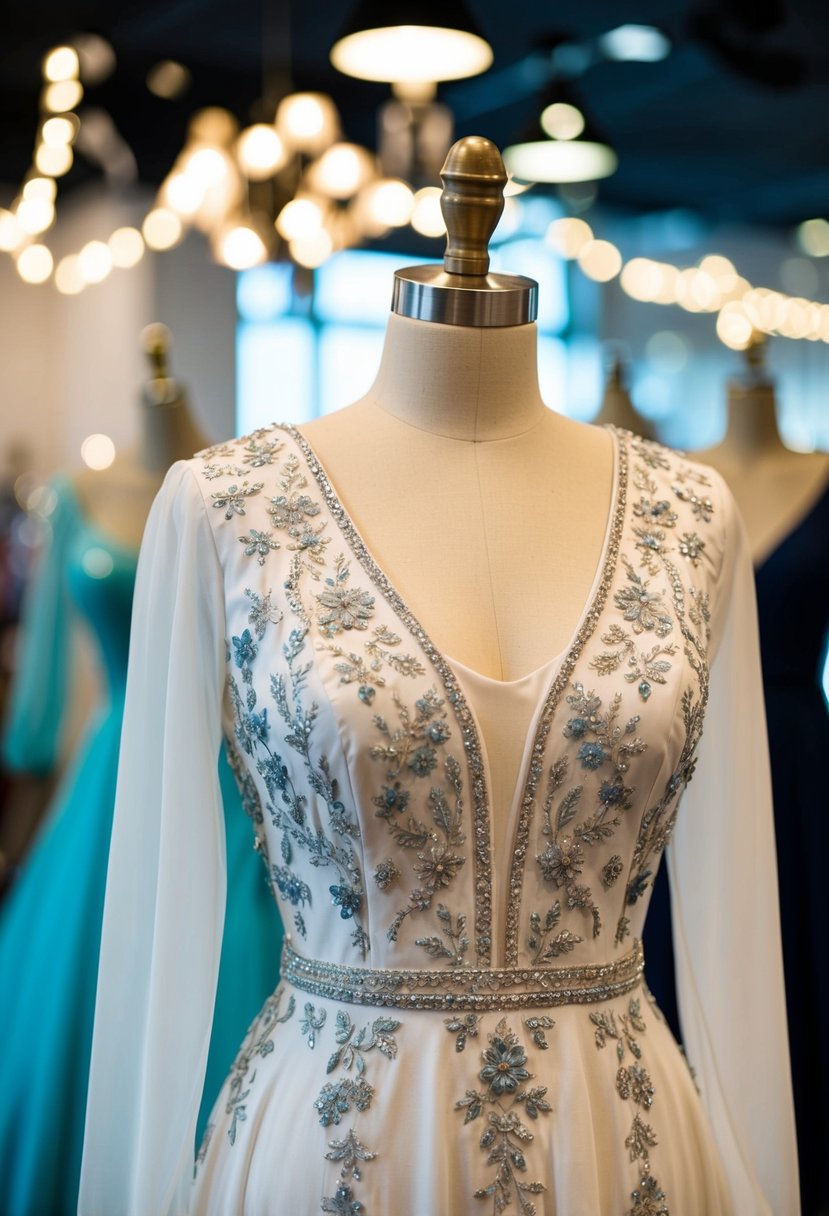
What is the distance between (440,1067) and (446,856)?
207 millimetres

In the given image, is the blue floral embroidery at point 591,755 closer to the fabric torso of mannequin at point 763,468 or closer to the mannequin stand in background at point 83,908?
the mannequin stand in background at point 83,908

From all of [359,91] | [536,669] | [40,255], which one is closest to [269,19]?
[359,91]

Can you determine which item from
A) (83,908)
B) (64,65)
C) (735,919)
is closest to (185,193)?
(64,65)

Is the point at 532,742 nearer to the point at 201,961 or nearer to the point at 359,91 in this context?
the point at 201,961

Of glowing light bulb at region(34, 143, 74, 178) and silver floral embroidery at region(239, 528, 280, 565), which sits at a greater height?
glowing light bulb at region(34, 143, 74, 178)

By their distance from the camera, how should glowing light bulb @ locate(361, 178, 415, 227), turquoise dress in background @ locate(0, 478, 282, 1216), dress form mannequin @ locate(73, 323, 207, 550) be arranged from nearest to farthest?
1. turquoise dress in background @ locate(0, 478, 282, 1216)
2. dress form mannequin @ locate(73, 323, 207, 550)
3. glowing light bulb @ locate(361, 178, 415, 227)

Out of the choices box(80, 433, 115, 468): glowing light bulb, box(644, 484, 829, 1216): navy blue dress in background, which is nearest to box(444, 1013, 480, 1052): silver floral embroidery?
box(644, 484, 829, 1216): navy blue dress in background

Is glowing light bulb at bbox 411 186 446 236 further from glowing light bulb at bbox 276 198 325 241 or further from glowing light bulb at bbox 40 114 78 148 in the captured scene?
glowing light bulb at bbox 40 114 78 148

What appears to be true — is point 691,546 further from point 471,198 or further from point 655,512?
point 471,198

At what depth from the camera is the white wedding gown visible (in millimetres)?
1408

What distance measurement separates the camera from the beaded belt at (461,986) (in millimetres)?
1432

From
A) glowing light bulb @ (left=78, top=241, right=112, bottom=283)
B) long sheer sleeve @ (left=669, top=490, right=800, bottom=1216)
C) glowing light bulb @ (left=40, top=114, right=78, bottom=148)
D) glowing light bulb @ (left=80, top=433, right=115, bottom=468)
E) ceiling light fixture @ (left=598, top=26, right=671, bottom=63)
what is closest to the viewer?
long sheer sleeve @ (left=669, top=490, right=800, bottom=1216)

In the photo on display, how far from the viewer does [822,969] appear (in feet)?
8.99

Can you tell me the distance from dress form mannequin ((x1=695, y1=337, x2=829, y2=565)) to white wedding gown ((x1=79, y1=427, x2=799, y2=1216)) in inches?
60.1
